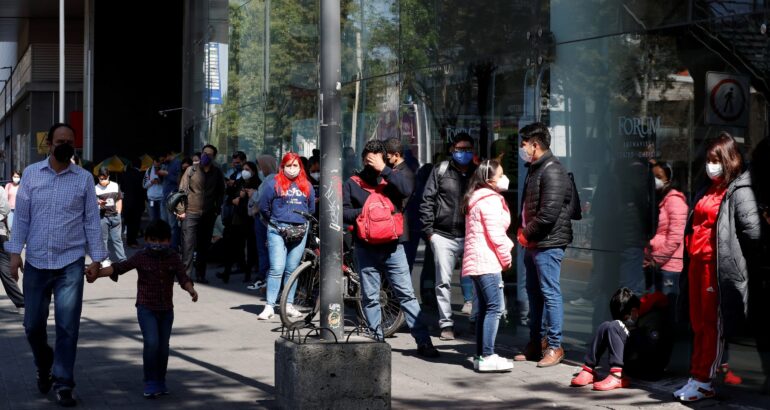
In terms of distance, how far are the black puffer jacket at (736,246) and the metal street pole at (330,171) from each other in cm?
246

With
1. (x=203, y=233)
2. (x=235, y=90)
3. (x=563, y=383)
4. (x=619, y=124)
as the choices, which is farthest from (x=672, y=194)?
(x=235, y=90)

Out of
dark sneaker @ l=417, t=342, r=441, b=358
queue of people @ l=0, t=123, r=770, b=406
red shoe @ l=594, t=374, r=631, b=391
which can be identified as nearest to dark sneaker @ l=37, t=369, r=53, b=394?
queue of people @ l=0, t=123, r=770, b=406

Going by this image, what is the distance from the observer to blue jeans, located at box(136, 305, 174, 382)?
25.5ft

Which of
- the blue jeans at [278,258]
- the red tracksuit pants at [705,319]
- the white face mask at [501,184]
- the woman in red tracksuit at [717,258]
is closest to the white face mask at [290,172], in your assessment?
the blue jeans at [278,258]

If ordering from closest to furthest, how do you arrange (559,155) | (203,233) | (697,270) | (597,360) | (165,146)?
(697,270) < (597,360) < (559,155) < (203,233) < (165,146)

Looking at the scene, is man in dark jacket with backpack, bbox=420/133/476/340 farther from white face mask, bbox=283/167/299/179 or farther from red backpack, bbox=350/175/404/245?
white face mask, bbox=283/167/299/179

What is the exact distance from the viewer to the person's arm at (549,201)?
888 centimetres

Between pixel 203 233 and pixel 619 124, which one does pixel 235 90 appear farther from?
pixel 619 124

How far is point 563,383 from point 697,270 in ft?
4.46

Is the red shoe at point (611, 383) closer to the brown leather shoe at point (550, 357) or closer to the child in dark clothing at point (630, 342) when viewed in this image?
the child in dark clothing at point (630, 342)

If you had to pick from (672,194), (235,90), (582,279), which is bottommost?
(582,279)

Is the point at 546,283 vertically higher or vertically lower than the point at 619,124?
lower

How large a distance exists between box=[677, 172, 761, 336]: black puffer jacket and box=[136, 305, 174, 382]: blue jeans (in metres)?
3.71

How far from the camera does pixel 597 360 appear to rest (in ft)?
27.1
